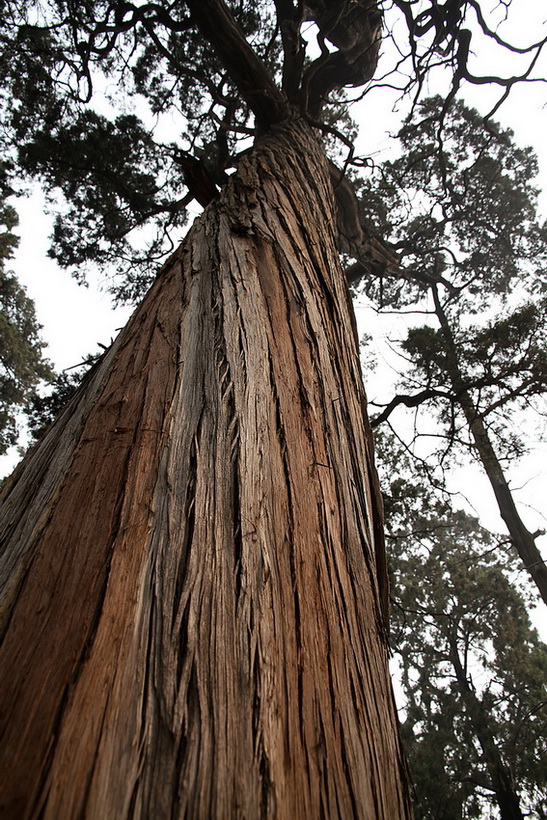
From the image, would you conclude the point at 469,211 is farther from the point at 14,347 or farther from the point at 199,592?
the point at 14,347

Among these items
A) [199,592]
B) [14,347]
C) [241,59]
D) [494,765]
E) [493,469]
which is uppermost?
[14,347]

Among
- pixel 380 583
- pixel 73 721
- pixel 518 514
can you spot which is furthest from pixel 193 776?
pixel 518 514

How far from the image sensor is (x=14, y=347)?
40.9 ft

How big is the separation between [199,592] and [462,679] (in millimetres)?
10853

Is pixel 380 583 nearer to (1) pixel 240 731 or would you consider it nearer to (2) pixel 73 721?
(1) pixel 240 731

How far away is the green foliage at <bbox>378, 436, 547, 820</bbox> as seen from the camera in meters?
6.34

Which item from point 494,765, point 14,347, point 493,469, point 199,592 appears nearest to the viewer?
point 199,592

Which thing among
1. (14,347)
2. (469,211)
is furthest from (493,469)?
(14,347)

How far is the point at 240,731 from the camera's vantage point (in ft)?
1.80

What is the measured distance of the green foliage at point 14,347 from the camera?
11.8 metres

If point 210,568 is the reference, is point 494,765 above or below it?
above

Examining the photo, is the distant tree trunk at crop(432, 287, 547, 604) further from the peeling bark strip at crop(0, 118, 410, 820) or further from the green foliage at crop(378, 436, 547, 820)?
the peeling bark strip at crop(0, 118, 410, 820)

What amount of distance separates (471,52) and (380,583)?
15.2 ft

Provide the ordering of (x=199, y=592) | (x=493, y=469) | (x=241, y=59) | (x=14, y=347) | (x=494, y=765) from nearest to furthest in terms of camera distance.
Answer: (x=199, y=592) < (x=241, y=59) < (x=493, y=469) < (x=494, y=765) < (x=14, y=347)
